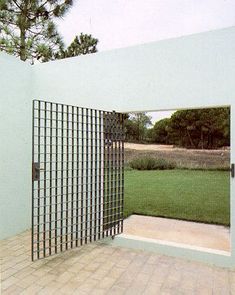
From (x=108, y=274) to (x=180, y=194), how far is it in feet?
17.1

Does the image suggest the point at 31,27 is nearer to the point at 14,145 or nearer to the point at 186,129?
the point at 14,145

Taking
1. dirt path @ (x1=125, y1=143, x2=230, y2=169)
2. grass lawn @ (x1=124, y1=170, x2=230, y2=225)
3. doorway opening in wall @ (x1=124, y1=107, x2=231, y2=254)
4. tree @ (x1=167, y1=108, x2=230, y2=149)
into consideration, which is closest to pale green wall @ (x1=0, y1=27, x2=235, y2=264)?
doorway opening in wall @ (x1=124, y1=107, x2=231, y2=254)

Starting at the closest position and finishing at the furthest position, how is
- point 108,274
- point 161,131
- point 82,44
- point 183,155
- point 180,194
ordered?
point 108,274 → point 180,194 → point 183,155 → point 82,44 → point 161,131

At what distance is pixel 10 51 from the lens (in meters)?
9.99

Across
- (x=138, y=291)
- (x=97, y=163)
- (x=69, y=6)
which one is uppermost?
(x=69, y=6)

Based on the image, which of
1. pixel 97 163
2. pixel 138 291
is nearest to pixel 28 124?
pixel 97 163

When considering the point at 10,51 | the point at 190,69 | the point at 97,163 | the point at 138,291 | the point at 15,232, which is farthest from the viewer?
the point at 10,51

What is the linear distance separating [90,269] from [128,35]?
7.06m

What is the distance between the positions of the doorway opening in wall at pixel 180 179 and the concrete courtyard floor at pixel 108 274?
0.45 meters

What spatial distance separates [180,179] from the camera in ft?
33.9

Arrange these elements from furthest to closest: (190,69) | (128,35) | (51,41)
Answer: (51,41), (128,35), (190,69)

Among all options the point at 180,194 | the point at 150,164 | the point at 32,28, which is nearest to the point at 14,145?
the point at 180,194

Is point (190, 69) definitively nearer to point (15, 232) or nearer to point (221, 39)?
point (221, 39)

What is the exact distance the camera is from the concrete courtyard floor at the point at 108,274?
3.07 metres
